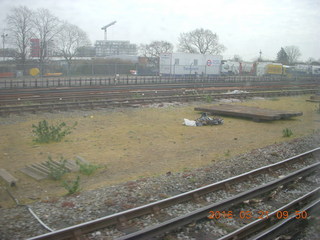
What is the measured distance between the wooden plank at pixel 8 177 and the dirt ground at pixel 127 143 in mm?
127

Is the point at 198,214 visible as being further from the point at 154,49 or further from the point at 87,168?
the point at 154,49

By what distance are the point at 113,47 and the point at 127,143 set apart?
99.2 ft

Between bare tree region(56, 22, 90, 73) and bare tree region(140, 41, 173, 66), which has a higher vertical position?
bare tree region(140, 41, 173, 66)

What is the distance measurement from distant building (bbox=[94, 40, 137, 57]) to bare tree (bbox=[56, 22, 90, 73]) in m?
4.62

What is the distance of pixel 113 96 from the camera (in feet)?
68.4

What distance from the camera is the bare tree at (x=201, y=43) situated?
49425 mm

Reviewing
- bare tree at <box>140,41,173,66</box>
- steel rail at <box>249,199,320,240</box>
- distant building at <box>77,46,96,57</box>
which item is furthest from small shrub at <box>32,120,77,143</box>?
bare tree at <box>140,41,173,66</box>

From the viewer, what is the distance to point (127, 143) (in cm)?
1063

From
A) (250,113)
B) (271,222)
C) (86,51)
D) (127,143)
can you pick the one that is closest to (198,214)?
(271,222)

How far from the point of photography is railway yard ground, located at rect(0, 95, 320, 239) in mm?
5758

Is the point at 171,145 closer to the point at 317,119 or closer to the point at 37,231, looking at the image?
the point at 37,231

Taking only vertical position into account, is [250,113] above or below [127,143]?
above

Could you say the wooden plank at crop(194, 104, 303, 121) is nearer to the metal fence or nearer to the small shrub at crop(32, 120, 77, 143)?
the small shrub at crop(32, 120, 77, 143)

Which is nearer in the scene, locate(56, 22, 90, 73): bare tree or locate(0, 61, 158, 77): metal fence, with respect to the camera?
locate(56, 22, 90, 73): bare tree
